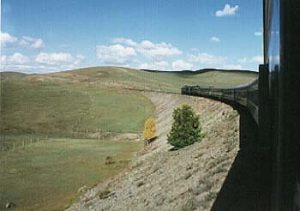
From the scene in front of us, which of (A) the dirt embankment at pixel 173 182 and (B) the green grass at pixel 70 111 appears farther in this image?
(B) the green grass at pixel 70 111

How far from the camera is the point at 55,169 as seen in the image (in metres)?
69.1

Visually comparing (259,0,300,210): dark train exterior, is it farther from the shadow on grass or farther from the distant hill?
the distant hill

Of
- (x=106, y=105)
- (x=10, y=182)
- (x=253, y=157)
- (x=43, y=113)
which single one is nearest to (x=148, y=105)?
(x=106, y=105)

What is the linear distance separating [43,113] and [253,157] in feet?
333

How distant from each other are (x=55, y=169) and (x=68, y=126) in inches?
1779

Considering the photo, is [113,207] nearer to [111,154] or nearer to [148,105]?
[111,154]

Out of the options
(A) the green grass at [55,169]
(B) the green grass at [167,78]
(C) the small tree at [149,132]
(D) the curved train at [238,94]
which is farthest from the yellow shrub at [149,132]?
(D) the curved train at [238,94]

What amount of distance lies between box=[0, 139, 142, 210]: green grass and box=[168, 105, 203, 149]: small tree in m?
8.42

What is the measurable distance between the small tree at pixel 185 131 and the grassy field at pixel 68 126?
861 centimetres

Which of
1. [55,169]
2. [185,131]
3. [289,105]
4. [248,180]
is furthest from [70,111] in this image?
[289,105]

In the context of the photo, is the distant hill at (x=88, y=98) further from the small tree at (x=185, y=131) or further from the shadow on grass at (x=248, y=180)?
the shadow on grass at (x=248, y=180)

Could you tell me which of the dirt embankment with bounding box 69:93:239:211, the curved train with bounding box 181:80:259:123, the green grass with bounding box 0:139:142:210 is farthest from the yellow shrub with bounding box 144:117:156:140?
the curved train with bounding box 181:80:259:123

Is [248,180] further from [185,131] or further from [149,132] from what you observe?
[149,132]

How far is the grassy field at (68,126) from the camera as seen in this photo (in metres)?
60.6
